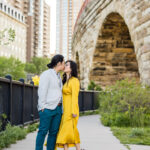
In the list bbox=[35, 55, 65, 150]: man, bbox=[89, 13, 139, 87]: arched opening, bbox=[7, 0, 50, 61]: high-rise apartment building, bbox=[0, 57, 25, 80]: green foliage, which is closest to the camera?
bbox=[35, 55, 65, 150]: man

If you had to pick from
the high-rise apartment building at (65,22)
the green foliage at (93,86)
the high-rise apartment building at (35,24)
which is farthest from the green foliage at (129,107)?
the high-rise apartment building at (65,22)

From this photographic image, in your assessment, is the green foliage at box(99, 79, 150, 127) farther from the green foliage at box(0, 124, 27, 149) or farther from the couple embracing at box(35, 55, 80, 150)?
the couple embracing at box(35, 55, 80, 150)

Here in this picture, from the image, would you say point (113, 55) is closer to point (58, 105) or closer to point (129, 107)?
point (129, 107)

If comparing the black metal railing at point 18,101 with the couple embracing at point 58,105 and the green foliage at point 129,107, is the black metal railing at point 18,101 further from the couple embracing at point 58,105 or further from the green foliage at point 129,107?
the green foliage at point 129,107

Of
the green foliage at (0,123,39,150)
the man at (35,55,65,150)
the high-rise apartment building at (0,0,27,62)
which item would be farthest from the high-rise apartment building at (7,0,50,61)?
the man at (35,55,65,150)

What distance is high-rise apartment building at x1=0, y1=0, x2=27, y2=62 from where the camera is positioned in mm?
66250

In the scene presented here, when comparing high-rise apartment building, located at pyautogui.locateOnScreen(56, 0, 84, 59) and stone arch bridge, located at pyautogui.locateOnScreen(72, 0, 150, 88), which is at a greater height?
high-rise apartment building, located at pyautogui.locateOnScreen(56, 0, 84, 59)

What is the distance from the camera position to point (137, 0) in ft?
33.7

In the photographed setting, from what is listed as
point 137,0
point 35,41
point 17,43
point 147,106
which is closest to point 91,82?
point 137,0

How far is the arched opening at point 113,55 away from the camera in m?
16.3

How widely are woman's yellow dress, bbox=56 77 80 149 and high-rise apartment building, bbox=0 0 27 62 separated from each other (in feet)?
200

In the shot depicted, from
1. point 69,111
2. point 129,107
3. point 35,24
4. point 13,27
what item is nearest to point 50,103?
point 69,111

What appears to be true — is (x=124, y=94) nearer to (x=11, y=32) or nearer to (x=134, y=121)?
(x=134, y=121)

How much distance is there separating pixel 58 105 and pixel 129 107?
14.5 ft
